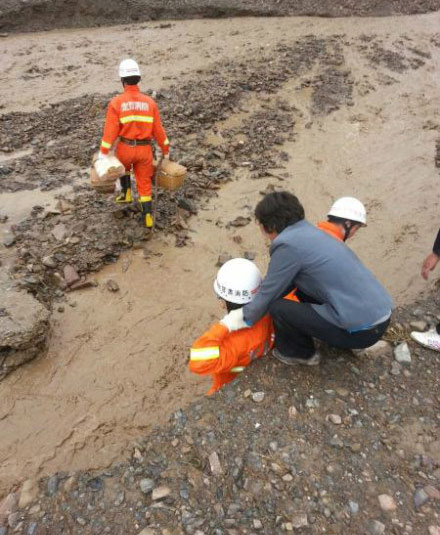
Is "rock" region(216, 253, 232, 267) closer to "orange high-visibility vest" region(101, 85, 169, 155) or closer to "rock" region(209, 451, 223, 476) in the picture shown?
"orange high-visibility vest" region(101, 85, 169, 155)

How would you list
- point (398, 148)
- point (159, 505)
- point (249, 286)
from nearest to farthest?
point (159, 505) → point (249, 286) → point (398, 148)

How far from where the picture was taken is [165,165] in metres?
5.12

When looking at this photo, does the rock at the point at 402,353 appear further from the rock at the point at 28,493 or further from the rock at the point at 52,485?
the rock at the point at 28,493

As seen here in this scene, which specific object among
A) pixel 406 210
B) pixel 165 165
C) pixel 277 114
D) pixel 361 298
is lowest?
pixel 406 210

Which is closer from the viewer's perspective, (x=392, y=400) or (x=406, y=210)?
(x=392, y=400)

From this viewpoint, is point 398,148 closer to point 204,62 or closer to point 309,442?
point 204,62

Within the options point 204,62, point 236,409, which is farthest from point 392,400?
point 204,62

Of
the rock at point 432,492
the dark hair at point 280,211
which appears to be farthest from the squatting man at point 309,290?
the rock at point 432,492

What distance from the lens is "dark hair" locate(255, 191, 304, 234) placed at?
105 inches

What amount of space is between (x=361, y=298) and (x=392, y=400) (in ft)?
2.99

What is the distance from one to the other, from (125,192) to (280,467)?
4.12 m

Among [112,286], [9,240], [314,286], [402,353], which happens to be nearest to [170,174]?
[112,286]

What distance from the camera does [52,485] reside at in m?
2.84

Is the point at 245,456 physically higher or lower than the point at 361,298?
lower
